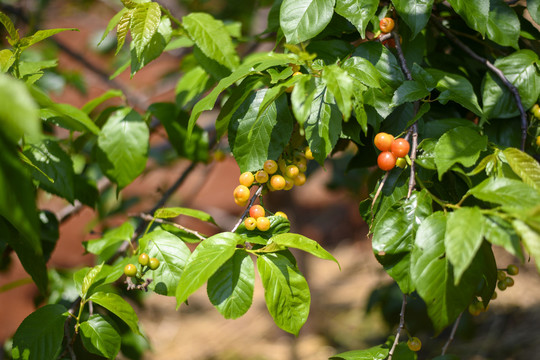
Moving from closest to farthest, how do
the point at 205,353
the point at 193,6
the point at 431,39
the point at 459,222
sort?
the point at 459,222
the point at 431,39
the point at 193,6
the point at 205,353

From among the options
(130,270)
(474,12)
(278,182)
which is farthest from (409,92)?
(130,270)

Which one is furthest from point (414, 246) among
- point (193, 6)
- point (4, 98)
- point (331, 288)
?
point (331, 288)

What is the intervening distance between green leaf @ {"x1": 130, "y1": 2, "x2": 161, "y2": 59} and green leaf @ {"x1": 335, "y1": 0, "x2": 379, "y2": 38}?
0.40 meters

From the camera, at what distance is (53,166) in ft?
3.61

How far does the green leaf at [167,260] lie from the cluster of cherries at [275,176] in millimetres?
166

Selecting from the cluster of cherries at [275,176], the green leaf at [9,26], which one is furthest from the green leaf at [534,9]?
the green leaf at [9,26]

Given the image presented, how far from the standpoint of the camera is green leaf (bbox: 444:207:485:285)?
2.01 ft

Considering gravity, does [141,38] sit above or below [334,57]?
above

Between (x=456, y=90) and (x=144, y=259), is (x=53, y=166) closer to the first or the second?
(x=144, y=259)

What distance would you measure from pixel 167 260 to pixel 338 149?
57cm

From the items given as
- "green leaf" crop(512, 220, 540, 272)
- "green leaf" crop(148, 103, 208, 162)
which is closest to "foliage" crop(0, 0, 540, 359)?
"green leaf" crop(512, 220, 540, 272)

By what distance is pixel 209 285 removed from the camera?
812mm

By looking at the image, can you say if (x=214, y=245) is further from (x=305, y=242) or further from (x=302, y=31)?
(x=302, y=31)

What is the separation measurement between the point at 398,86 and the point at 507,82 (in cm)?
26
